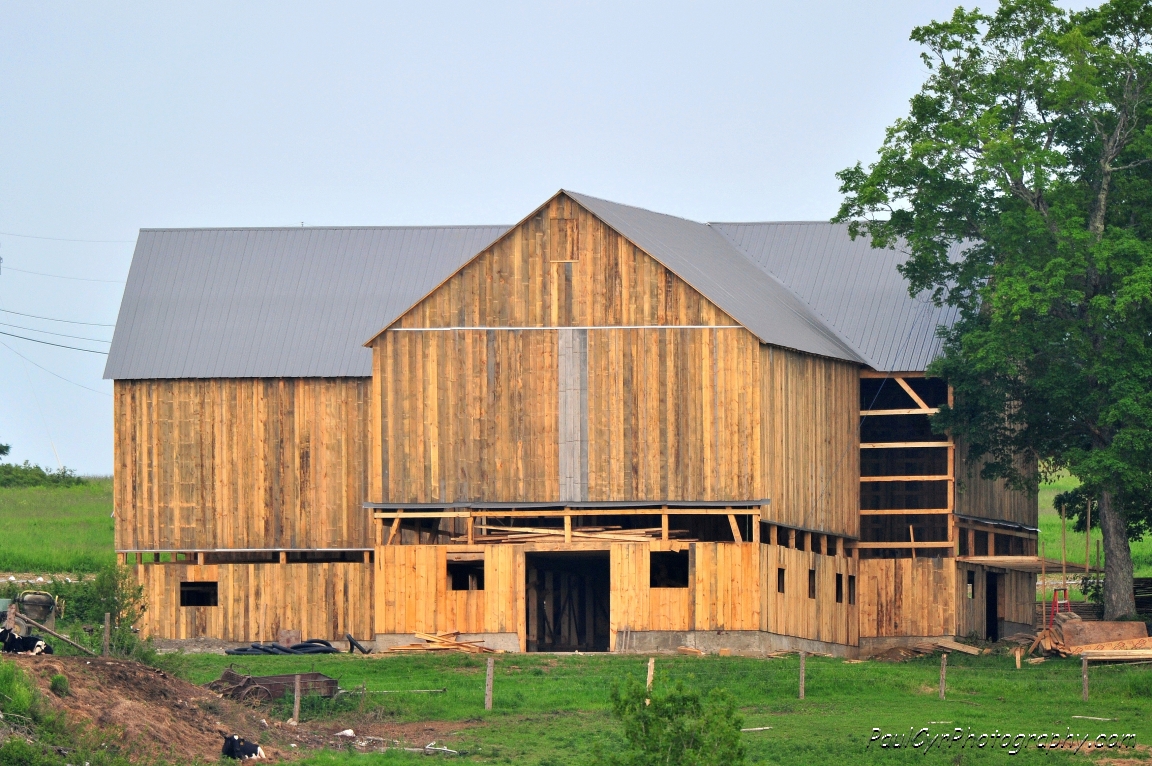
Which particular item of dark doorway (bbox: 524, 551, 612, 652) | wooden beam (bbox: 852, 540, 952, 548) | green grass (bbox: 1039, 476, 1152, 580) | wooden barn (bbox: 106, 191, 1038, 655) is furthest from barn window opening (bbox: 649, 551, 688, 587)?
green grass (bbox: 1039, 476, 1152, 580)

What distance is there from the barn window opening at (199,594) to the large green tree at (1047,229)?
2112 cm

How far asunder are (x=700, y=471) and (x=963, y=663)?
27.2 feet

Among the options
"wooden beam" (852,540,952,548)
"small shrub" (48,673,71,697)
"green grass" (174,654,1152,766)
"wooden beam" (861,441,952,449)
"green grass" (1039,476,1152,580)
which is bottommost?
"green grass" (174,654,1152,766)

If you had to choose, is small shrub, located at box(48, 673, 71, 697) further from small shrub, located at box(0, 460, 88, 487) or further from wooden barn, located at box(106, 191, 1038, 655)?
small shrub, located at box(0, 460, 88, 487)

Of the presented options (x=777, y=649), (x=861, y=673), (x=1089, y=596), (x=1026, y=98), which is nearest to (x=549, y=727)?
(x=861, y=673)

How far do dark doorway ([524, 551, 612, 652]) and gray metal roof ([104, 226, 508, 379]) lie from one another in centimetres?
797

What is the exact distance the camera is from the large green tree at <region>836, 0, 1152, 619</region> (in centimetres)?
5659

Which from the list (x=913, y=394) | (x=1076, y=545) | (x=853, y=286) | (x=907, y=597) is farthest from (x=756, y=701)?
(x=1076, y=545)

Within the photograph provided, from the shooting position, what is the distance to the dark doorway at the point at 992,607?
67.4m

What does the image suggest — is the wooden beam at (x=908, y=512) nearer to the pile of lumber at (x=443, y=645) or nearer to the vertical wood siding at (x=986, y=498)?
the vertical wood siding at (x=986, y=498)

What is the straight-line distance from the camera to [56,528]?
82.2m

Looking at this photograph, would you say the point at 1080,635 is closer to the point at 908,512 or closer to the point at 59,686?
the point at 908,512

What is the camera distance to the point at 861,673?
2002 inches

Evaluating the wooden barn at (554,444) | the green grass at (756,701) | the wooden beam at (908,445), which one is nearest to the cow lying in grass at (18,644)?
the green grass at (756,701)
